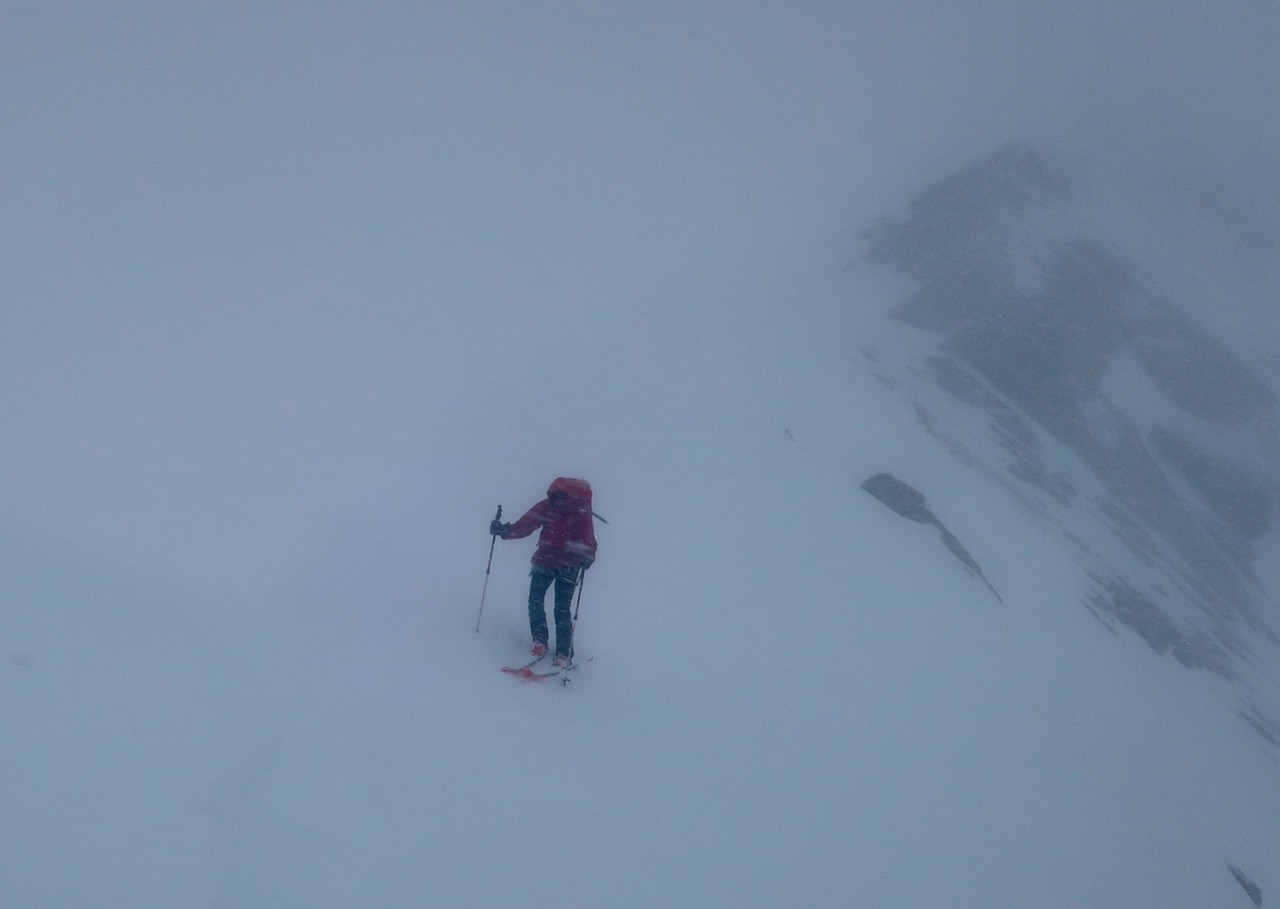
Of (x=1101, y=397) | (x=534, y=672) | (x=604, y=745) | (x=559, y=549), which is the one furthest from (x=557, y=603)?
(x=1101, y=397)

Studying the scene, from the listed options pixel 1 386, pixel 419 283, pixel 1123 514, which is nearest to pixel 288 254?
pixel 419 283

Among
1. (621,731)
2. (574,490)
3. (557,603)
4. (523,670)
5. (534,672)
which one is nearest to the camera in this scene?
(621,731)

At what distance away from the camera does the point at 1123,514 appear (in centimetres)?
3494

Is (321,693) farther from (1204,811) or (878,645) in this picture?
(1204,811)

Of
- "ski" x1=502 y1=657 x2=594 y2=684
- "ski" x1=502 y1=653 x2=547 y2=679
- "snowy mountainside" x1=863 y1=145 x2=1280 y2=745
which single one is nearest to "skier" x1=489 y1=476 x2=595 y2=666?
"ski" x1=502 y1=657 x2=594 y2=684

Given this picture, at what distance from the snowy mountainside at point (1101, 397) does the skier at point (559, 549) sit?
1917 cm

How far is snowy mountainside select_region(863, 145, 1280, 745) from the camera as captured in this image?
28883 millimetres

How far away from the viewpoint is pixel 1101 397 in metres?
43.1

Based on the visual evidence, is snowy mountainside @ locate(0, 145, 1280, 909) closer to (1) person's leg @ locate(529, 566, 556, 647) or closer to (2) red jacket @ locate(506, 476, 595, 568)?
(1) person's leg @ locate(529, 566, 556, 647)

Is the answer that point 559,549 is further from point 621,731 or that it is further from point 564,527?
point 621,731

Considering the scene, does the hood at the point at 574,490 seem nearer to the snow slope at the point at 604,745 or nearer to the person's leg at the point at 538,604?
the person's leg at the point at 538,604

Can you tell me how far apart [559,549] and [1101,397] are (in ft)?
151

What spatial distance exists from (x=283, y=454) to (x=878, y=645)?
9107mm

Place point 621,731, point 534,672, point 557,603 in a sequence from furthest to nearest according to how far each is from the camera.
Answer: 1. point 557,603
2. point 534,672
3. point 621,731
